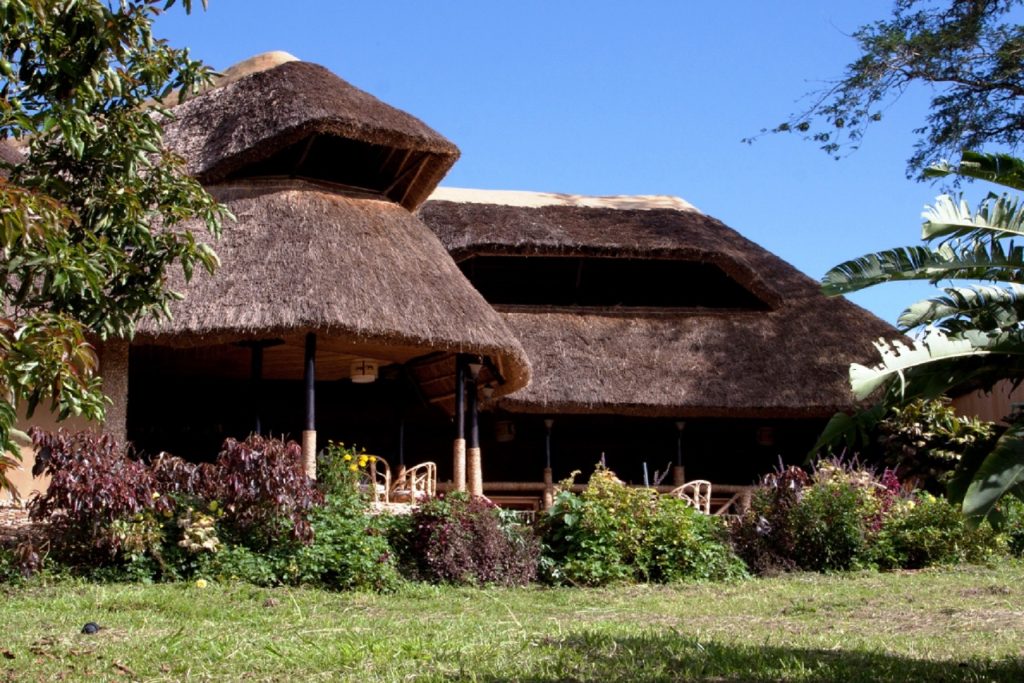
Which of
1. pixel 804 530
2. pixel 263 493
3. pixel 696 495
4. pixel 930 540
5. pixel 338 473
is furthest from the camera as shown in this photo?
pixel 696 495

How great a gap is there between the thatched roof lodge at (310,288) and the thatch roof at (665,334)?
1711 mm

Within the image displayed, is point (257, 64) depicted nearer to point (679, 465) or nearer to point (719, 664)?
point (679, 465)

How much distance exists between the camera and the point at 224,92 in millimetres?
16703

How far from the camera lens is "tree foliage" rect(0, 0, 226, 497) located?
218 inches

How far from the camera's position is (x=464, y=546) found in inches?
457

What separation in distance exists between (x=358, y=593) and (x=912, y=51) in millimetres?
14567

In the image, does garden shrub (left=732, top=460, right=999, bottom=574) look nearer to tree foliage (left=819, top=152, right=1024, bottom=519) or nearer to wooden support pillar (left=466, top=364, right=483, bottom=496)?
wooden support pillar (left=466, top=364, right=483, bottom=496)

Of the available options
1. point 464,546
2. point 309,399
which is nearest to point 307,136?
point 309,399

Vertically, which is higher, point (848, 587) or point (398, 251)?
point (398, 251)

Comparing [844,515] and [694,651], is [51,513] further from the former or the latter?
[844,515]

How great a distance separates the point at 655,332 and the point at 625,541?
8.07 metres

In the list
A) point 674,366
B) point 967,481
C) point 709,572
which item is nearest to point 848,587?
point 709,572

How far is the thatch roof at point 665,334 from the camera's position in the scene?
1844cm

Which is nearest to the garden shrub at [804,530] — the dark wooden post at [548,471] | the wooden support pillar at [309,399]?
the wooden support pillar at [309,399]
